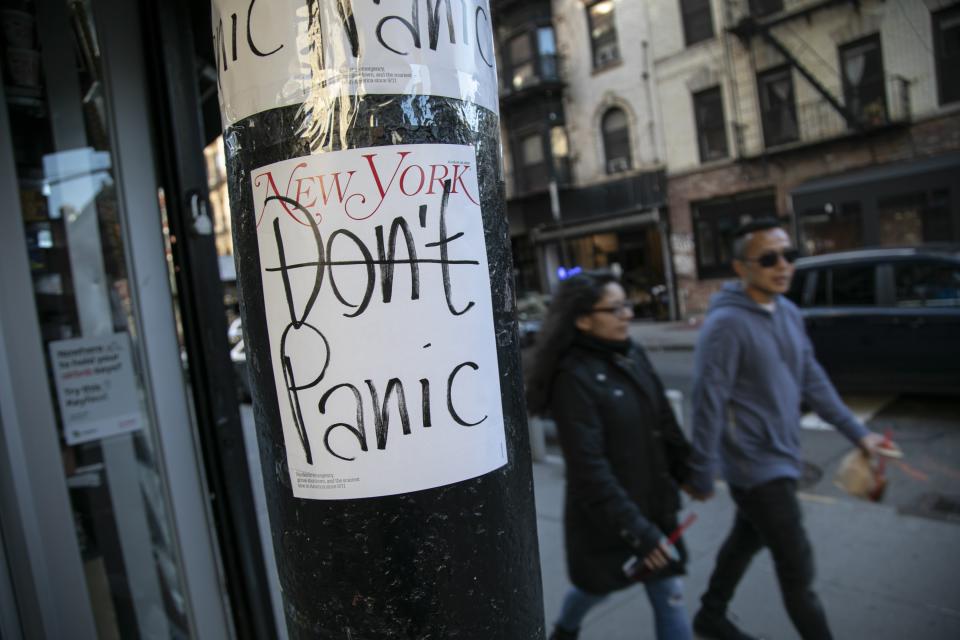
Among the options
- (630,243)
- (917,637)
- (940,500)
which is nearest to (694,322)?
(630,243)

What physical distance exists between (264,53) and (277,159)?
0.14 m

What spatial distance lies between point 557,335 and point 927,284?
624 cm

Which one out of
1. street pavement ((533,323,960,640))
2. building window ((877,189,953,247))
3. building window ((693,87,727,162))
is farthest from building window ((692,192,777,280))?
street pavement ((533,323,960,640))

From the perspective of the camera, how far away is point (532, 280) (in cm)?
2255

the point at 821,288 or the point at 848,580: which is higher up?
the point at 821,288

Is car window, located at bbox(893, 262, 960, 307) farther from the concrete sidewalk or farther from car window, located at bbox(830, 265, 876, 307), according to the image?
the concrete sidewalk

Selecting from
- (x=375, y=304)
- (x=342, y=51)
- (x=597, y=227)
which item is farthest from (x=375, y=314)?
(x=597, y=227)

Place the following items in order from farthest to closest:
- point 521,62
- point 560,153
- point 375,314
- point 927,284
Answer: point 521,62 < point 560,153 < point 927,284 < point 375,314

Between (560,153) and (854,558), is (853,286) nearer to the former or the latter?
(854,558)

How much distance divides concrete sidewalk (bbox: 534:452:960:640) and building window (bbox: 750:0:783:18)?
14.1 meters

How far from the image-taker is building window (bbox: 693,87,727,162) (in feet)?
55.4

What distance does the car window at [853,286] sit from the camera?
24.0 ft

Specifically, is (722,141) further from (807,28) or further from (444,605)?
(444,605)

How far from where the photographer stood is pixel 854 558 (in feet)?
12.4
